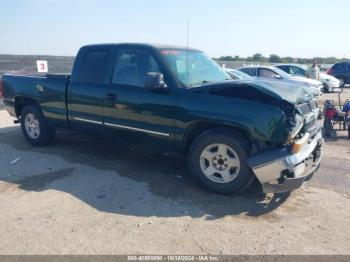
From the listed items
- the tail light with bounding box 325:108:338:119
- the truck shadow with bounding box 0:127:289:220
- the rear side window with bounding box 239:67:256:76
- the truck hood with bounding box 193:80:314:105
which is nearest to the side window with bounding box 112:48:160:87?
the truck hood with bounding box 193:80:314:105

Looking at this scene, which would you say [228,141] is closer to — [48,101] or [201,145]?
[201,145]

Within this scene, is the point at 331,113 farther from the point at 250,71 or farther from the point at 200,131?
the point at 250,71

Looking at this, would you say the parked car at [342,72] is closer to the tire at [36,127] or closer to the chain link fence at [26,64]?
the chain link fence at [26,64]

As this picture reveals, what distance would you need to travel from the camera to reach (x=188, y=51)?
5.73 meters

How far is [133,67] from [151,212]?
7.46ft

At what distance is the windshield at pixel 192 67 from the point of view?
5.06 meters

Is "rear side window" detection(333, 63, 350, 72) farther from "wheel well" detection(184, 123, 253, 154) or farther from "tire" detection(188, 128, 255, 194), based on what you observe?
"tire" detection(188, 128, 255, 194)

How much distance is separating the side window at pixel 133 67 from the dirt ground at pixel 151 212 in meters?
1.41

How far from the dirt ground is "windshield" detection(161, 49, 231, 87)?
1459 mm

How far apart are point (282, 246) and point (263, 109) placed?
1.58m

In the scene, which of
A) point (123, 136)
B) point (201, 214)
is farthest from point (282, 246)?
point (123, 136)

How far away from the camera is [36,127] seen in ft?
22.5

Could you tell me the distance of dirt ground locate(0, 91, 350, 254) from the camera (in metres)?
3.48

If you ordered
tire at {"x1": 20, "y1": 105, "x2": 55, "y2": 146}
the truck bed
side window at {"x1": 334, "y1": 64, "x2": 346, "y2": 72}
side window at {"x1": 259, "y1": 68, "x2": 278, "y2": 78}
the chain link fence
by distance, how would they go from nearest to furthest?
the truck bed → tire at {"x1": 20, "y1": 105, "x2": 55, "y2": 146} → the chain link fence → side window at {"x1": 259, "y1": 68, "x2": 278, "y2": 78} → side window at {"x1": 334, "y1": 64, "x2": 346, "y2": 72}
